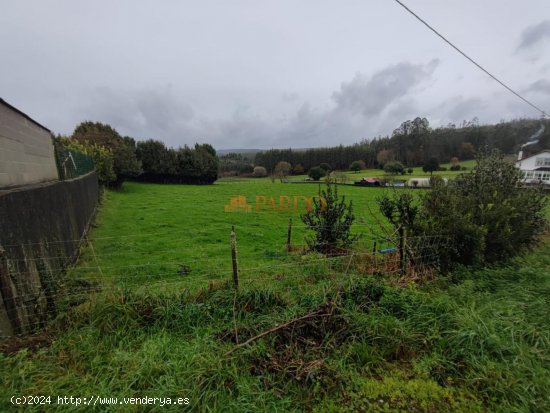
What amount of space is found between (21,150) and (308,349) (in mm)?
6470

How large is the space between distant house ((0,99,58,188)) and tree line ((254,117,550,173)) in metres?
65.1

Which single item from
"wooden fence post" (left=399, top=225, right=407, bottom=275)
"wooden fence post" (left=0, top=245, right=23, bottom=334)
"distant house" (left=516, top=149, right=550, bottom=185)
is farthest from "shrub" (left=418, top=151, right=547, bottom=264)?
"distant house" (left=516, top=149, right=550, bottom=185)

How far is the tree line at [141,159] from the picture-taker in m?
23.4

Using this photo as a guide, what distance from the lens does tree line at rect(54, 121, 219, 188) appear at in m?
23.4

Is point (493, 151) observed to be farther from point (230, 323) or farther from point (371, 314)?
point (230, 323)

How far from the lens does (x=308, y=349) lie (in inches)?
117

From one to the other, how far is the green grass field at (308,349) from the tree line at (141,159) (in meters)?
22.2

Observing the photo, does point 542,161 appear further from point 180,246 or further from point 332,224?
point 180,246

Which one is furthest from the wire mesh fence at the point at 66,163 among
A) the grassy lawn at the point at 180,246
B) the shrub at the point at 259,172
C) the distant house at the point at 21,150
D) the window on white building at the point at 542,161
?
the window on white building at the point at 542,161

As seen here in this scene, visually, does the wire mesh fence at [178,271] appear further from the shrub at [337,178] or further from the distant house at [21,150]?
the shrub at [337,178]

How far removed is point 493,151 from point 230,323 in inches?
366

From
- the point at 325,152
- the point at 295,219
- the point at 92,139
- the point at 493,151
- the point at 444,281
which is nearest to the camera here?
the point at 444,281

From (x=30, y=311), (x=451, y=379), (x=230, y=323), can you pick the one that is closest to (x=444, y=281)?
(x=451, y=379)

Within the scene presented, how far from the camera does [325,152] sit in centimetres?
7388
